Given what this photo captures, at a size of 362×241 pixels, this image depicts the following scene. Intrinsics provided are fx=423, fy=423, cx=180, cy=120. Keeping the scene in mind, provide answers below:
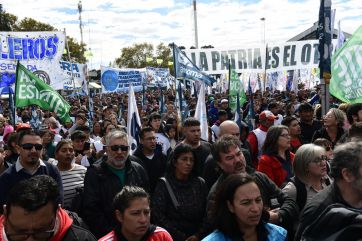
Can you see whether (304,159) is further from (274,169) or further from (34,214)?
(34,214)

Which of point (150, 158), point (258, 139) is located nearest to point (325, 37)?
point (258, 139)

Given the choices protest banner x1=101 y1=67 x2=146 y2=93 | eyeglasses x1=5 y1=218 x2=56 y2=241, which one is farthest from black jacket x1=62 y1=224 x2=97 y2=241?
protest banner x1=101 y1=67 x2=146 y2=93

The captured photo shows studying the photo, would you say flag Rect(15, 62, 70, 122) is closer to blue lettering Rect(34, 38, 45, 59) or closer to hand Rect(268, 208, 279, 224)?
blue lettering Rect(34, 38, 45, 59)

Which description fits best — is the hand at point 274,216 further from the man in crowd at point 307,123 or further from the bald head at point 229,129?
the man in crowd at point 307,123

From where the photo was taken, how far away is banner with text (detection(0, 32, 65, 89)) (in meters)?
11.1

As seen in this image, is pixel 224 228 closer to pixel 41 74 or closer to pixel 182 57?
pixel 182 57

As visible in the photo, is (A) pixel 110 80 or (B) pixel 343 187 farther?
(A) pixel 110 80

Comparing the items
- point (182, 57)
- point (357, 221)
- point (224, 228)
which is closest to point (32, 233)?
point (224, 228)

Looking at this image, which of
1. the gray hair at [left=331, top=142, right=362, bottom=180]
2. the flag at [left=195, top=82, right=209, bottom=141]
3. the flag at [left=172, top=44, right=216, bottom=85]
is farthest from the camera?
the flag at [left=172, top=44, right=216, bottom=85]

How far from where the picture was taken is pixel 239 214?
7.79 ft

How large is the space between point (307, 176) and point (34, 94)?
5730mm

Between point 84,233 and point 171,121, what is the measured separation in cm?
539

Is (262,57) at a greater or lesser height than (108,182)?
greater

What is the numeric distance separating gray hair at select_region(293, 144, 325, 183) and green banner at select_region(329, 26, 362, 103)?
2.72 metres
